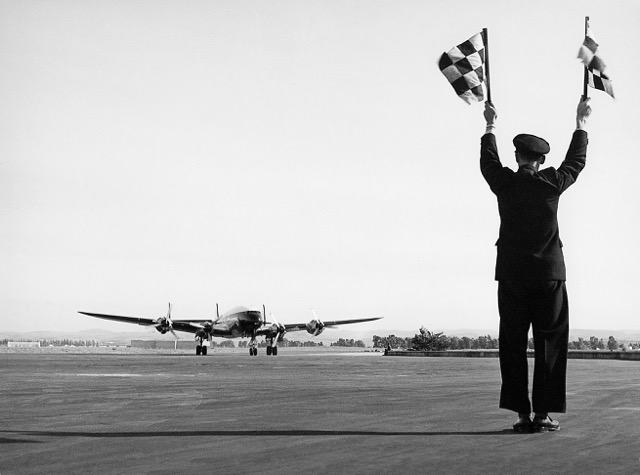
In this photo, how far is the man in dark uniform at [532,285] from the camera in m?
6.08

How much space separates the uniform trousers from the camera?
6.07 m

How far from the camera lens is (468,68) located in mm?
7711

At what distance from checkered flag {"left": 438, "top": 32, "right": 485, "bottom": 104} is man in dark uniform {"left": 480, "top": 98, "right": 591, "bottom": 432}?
1.45 metres

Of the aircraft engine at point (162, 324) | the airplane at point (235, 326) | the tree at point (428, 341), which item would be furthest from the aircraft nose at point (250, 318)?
the tree at point (428, 341)

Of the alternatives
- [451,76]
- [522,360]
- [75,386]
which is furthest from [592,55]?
[75,386]

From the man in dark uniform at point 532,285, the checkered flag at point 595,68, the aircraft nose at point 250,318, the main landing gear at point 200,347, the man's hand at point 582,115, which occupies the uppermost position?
the checkered flag at point 595,68

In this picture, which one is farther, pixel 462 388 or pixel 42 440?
pixel 462 388

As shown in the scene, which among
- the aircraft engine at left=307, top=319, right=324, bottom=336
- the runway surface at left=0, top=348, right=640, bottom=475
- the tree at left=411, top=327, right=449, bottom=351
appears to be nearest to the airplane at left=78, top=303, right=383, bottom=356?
the aircraft engine at left=307, top=319, right=324, bottom=336

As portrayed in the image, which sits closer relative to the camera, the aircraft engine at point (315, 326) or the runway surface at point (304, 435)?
the runway surface at point (304, 435)

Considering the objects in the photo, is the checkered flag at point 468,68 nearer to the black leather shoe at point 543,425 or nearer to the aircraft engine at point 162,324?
the black leather shoe at point 543,425

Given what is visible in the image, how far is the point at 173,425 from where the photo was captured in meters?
5.78

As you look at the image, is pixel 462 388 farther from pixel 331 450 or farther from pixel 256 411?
pixel 331 450

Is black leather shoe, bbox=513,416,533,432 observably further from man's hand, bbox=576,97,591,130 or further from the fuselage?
the fuselage

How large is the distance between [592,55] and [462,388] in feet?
16.3
